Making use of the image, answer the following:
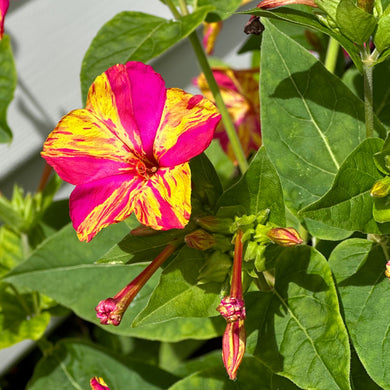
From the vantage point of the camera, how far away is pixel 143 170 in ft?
2.03

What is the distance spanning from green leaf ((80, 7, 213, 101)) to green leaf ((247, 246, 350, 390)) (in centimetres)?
32

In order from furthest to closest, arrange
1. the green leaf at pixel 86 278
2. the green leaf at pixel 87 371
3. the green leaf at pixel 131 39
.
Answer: the green leaf at pixel 87 371 < the green leaf at pixel 86 278 < the green leaf at pixel 131 39

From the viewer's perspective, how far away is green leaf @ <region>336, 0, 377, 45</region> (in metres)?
0.53

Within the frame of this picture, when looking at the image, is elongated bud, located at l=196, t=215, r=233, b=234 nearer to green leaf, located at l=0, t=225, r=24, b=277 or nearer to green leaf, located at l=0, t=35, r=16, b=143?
green leaf, located at l=0, t=35, r=16, b=143

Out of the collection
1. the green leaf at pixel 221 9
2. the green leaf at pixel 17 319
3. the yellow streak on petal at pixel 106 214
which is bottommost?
the green leaf at pixel 17 319

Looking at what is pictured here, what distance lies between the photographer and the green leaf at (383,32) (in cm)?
56

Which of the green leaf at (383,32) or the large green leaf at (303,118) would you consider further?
the large green leaf at (303,118)

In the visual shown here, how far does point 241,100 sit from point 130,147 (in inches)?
23.4

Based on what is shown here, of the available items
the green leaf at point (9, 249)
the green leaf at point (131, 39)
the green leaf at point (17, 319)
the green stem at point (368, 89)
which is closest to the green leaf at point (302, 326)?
the green stem at point (368, 89)

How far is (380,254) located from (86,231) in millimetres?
351

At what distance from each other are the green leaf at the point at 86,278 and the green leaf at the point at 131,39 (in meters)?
0.26

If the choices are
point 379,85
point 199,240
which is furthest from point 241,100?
point 199,240

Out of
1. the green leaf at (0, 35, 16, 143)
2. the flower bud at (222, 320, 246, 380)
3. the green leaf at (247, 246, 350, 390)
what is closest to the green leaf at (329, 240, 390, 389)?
the green leaf at (247, 246, 350, 390)

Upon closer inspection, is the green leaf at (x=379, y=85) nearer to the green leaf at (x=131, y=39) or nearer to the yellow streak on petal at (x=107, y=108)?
the green leaf at (x=131, y=39)
